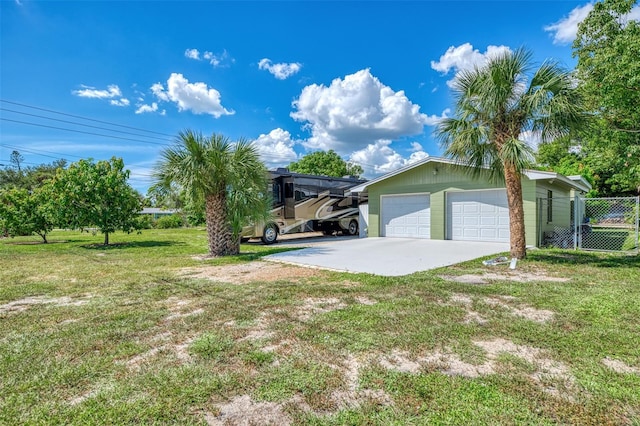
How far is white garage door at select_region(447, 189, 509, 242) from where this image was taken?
11625 millimetres

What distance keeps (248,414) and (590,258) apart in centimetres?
958

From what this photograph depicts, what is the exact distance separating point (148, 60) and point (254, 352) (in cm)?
1890

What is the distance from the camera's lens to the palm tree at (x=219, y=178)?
9.24 meters

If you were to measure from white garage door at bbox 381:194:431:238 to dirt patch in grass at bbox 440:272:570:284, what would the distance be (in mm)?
6811

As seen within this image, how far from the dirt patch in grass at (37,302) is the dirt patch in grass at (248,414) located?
3.92m

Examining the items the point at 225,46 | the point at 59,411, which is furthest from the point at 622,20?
the point at 59,411

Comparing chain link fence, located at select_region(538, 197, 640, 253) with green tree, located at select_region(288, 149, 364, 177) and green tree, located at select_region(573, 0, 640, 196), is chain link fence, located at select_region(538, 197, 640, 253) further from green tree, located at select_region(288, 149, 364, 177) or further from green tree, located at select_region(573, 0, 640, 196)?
green tree, located at select_region(288, 149, 364, 177)

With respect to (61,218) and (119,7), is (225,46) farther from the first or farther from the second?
(61,218)

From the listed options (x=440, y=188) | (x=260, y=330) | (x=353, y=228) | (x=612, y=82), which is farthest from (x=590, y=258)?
(x=353, y=228)

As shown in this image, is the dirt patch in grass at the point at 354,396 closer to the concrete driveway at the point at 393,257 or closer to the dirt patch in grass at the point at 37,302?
the concrete driveway at the point at 393,257

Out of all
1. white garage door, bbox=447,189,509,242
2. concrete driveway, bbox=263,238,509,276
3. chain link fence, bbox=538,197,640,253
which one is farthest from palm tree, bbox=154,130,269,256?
chain link fence, bbox=538,197,640,253

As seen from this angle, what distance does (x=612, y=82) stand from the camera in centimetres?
802

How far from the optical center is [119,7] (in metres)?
11.7

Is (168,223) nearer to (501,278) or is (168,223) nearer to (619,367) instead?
(501,278)
